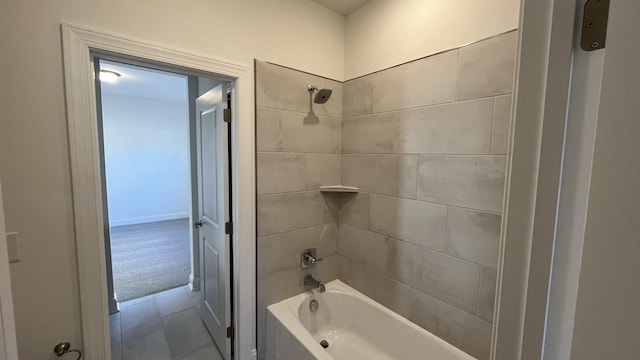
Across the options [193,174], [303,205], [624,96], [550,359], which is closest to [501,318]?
[550,359]

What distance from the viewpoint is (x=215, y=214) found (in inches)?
81.5

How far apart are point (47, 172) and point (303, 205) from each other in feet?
4.71

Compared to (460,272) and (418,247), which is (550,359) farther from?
(418,247)

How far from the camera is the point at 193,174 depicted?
2.79 meters

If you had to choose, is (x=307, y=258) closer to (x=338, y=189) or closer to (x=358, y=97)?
(x=338, y=189)

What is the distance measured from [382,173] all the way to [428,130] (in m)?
0.45

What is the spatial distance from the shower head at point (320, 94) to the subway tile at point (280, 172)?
0.45m

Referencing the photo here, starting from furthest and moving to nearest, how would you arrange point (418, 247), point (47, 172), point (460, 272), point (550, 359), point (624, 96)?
1. point (418, 247)
2. point (460, 272)
3. point (47, 172)
4. point (550, 359)
5. point (624, 96)

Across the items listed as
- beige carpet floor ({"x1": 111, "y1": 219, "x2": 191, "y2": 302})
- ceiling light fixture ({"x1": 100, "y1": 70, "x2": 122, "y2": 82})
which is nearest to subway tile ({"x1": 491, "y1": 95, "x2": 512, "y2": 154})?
beige carpet floor ({"x1": 111, "y1": 219, "x2": 191, "y2": 302})

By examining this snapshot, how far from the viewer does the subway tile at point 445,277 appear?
4.76 ft

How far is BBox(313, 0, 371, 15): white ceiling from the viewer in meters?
1.95

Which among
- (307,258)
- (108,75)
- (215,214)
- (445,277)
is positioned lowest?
(307,258)

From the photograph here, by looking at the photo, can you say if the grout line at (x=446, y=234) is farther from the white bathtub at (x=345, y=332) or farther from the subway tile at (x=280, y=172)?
the subway tile at (x=280, y=172)

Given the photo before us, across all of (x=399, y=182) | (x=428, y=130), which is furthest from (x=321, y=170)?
(x=428, y=130)
